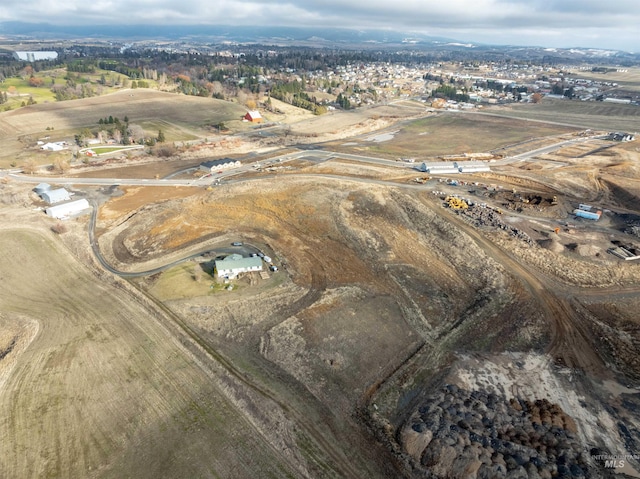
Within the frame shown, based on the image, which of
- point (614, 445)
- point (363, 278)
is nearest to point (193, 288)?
point (363, 278)

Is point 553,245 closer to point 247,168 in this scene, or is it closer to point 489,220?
point 489,220

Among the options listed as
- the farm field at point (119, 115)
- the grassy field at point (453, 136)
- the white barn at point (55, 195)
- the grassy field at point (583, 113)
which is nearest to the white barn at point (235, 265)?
the white barn at point (55, 195)

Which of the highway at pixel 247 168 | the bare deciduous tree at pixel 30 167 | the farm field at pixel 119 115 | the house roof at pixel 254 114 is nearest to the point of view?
the highway at pixel 247 168

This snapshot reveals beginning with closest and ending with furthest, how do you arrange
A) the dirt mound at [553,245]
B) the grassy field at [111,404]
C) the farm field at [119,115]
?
the grassy field at [111,404], the dirt mound at [553,245], the farm field at [119,115]

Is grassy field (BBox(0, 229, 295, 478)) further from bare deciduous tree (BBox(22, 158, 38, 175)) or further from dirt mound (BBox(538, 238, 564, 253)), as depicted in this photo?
bare deciduous tree (BBox(22, 158, 38, 175))

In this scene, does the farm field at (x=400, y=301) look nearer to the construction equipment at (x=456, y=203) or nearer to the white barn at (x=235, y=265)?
the white barn at (x=235, y=265)

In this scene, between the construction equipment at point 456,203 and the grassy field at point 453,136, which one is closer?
the construction equipment at point 456,203

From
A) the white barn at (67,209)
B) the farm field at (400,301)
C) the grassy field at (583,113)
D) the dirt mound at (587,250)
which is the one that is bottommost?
the white barn at (67,209)
